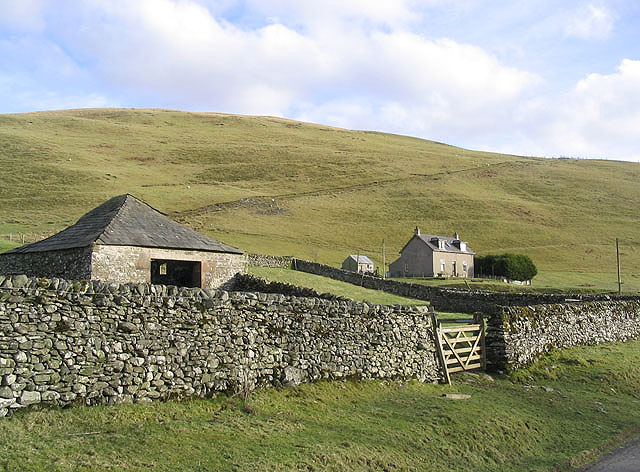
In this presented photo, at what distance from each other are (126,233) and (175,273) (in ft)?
17.7

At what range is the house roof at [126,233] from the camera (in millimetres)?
23562

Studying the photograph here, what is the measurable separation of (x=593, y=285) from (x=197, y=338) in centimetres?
5397

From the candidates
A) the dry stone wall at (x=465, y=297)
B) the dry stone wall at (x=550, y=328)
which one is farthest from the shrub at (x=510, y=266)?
the dry stone wall at (x=550, y=328)

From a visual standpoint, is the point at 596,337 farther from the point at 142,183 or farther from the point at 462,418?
the point at 142,183

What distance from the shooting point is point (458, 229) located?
286 feet

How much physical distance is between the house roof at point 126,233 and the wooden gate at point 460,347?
14030 millimetres

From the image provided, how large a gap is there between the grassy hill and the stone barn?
17775 mm

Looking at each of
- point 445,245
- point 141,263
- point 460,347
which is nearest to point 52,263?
point 141,263

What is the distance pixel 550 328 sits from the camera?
19641 mm

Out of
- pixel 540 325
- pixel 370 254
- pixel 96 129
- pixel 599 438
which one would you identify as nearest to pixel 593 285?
pixel 370 254

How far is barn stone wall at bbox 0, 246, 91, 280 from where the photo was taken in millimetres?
22656

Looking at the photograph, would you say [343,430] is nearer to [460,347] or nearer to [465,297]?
[460,347]

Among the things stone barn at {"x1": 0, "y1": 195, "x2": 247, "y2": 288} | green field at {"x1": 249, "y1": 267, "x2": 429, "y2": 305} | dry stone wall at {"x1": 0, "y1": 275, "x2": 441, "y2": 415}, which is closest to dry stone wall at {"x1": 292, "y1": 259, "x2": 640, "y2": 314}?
green field at {"x1": 249, "y1": 267, "x2": 429, "y2": 305}

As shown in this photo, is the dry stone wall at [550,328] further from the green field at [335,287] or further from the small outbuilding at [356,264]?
the small outbuilding at [356,264]
